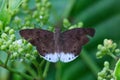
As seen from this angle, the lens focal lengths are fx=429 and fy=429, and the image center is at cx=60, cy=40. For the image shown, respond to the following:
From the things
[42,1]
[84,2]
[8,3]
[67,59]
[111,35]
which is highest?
[84,2]

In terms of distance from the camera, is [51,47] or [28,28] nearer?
[51,47]

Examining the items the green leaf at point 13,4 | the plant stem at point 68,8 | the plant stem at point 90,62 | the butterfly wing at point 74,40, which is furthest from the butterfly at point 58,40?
the plant stem at point 68,8

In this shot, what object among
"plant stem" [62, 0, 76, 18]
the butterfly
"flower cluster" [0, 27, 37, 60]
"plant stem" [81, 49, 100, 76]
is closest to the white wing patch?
the butterfly

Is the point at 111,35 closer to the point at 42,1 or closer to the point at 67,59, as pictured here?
the point at 42,1

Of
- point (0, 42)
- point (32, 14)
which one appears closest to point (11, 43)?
point (0, 42)

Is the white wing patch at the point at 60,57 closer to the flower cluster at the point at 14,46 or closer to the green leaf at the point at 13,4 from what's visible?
the flower cluster at the point at 14,46

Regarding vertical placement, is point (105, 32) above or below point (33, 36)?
above

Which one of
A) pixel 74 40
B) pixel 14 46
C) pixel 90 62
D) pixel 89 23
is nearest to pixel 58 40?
pixel 74 40
